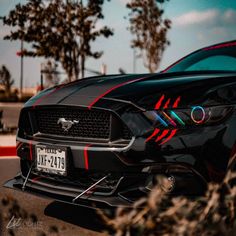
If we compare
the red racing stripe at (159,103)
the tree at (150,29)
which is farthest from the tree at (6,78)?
the red racing stripe at (159,103)

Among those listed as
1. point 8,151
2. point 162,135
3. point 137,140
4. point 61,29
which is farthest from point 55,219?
point 61,29

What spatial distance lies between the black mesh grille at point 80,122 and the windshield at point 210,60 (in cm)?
159

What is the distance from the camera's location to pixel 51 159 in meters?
3.14

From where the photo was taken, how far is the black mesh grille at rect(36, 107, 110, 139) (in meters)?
2.98

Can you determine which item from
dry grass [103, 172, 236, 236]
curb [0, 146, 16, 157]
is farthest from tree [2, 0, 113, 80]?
dry grass [103, 172, 236, 236]

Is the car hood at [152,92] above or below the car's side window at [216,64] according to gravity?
below

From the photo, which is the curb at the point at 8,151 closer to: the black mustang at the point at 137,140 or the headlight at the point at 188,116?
the black mustang at the point at 137,140

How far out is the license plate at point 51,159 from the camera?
3.04 m

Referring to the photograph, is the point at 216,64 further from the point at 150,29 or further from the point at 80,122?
the point at 150,29

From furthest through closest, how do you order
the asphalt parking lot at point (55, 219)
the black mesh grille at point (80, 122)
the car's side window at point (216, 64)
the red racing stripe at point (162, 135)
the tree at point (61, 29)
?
1. the tree at point (61, 29)
2. the car's side window at point (216, 64)
3. the asphalt parking lot at point (55, 219)
4. the black mesh grille at point (80, 122)
5. the red racing stripe at point (162, 135)

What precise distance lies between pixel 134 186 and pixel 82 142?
47 cm

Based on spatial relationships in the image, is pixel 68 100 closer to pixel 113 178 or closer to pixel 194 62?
pixel 113 178

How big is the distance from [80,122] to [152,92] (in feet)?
1.80

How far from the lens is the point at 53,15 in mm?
15070
